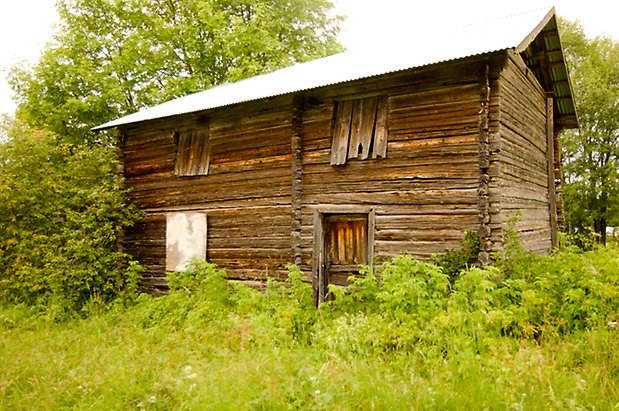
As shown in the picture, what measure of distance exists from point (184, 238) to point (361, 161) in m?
4.99

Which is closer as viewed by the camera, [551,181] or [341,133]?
[341,133]

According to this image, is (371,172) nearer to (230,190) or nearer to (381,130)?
(381,130)

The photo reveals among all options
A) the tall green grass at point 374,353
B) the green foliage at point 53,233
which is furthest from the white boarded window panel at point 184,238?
the tall green grass at point 374,353

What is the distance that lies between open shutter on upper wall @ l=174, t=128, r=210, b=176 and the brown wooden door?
144 inches

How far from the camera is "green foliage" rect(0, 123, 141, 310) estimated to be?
1076cm

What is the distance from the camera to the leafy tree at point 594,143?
21203 mm

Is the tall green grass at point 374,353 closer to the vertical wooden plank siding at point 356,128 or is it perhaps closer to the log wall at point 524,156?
the log wall at point 524,156

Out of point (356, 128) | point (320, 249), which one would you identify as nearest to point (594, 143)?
point (356, 128)

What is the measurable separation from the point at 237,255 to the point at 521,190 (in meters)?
6.25

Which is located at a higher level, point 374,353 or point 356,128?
point 356,128

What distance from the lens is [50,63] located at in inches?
727

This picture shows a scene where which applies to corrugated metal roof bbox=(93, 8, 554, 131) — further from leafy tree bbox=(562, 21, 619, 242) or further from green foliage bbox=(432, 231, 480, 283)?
leafy tree bbox=(562, 21, 619, 242)

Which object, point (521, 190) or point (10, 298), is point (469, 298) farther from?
point (10, 298)

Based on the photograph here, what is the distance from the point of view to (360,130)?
889 cm
